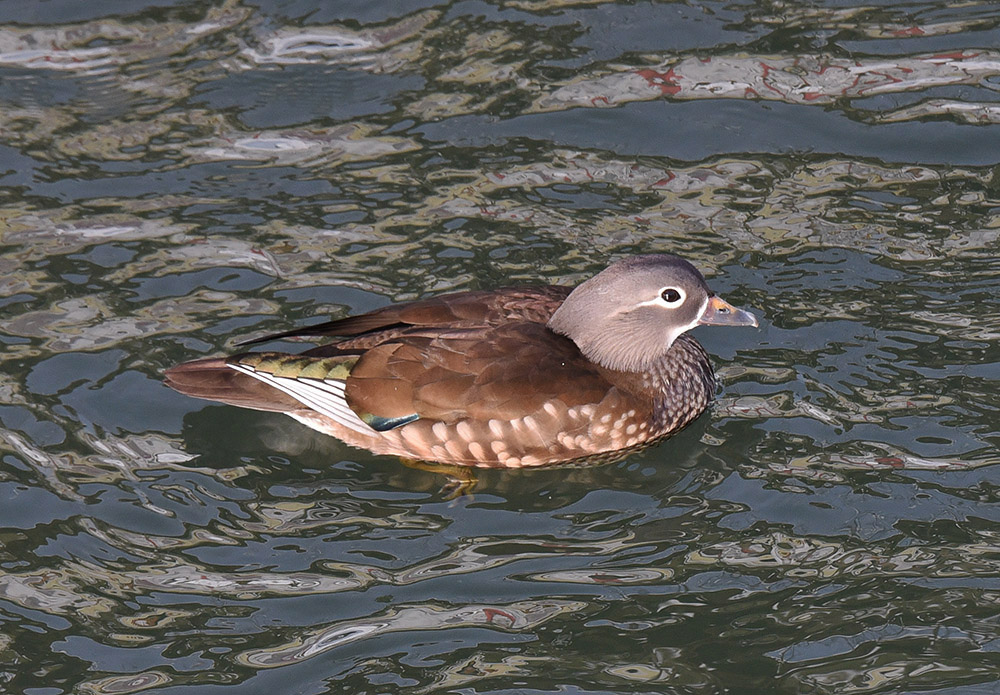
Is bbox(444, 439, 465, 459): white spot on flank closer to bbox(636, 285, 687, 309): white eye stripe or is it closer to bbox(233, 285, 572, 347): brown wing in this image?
bbox(233, 285, 572, 347): brown wing

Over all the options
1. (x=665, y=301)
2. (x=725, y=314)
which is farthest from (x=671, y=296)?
(x=725, y=314)

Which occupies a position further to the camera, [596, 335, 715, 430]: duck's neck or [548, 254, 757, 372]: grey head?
[596, 335, 715, 430]: duck's neck

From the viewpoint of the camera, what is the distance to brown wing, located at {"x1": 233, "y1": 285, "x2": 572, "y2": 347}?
7371mm

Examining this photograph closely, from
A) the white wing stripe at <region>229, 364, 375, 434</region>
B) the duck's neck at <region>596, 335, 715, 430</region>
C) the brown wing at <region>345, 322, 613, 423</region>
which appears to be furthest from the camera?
the duck's neck at <region>596, 335, 715, 430</region>

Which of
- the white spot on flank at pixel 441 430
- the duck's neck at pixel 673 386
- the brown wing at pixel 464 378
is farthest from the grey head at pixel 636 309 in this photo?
the white spot on flank at pixel 441 430

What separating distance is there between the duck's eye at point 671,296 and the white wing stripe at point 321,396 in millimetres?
1741

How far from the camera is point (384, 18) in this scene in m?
10.8

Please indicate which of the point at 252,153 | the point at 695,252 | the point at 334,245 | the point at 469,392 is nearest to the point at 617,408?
the point at 469,392

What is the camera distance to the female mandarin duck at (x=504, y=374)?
7.18m

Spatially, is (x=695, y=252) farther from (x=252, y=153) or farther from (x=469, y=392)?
(x=252, y=153)

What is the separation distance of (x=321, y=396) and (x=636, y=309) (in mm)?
1774

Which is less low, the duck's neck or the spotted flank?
the spotted flank

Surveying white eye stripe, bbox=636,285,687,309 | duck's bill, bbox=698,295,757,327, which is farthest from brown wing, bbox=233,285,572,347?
duck's bill, bbox=698,295,757,327

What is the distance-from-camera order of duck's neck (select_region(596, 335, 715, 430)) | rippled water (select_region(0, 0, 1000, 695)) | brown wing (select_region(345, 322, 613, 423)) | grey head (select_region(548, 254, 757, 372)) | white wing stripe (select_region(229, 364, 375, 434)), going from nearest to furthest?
rippled water (select_region(0, 0, 1000, 695))
brown wing (select_region(345, 322, 613, 423))
white wing stripe (select_region(229, 364, 375, 434))
grey head (select_region(548, 254, 757, 372))
duck's neck (select_region(596, 335, 715, 430))
